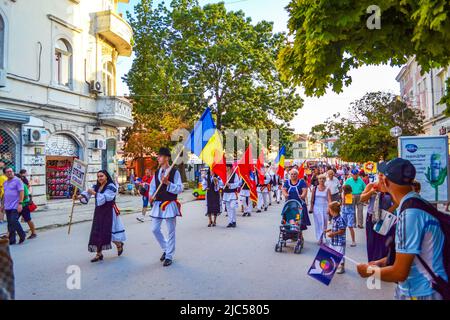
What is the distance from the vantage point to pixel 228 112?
2986cm

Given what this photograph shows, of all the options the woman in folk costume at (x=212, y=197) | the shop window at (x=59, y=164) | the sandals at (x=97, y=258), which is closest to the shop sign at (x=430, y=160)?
the woman in folk costume at (x=212, y=197)

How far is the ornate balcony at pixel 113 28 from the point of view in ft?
64.4

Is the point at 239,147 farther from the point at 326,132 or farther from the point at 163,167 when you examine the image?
the point at 163,167

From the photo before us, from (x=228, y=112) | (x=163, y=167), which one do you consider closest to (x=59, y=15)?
(x=163, y=167)

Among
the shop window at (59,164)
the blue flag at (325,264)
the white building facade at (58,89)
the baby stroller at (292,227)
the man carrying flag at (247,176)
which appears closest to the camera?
the blue flag at (325,264)

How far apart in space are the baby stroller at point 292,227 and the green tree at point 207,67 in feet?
69.6

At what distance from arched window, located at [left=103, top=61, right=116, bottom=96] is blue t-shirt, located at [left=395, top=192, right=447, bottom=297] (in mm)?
20866

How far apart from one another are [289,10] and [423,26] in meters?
2.64

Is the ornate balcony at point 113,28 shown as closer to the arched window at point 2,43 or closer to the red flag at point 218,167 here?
the arched window at point 2,43

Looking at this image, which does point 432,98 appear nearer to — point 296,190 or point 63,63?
point 296,190

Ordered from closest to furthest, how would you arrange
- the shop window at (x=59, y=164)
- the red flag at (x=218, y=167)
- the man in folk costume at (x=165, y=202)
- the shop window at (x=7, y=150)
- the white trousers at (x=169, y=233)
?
1. the white trousers at (x=169, y=233)
2. the man in folk costume at (x=165, y=202)
3. the red flag at (x=218, y=167)
4. the shop window at (x=7, y=150)
5. the shop window at (x=59, y=164)

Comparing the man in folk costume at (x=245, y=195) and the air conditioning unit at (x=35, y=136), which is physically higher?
the air conditioning unit at (x=35, y=136)

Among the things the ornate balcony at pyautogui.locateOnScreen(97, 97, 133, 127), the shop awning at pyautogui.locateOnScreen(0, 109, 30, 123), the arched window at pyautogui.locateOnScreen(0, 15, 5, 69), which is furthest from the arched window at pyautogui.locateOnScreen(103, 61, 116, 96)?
the arched window at pyautogui.locateOnScreen(0, 15, 5, 69)

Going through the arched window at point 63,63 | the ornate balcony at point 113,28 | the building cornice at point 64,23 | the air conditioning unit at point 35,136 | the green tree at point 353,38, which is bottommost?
the air conditioning unit at point 35,136
